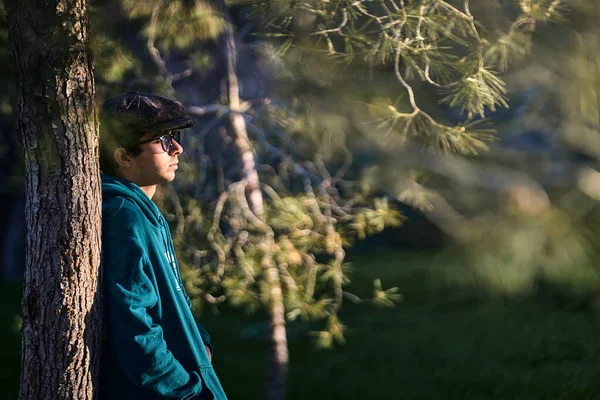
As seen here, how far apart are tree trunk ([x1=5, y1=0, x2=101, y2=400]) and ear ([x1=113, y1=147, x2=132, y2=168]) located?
166mm

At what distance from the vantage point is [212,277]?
441 cm

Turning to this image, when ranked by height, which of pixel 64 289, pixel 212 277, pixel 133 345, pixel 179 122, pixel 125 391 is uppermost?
pixel 179 122

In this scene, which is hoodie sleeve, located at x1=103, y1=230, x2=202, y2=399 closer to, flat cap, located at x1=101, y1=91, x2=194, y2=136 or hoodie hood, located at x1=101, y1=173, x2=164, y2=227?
hoodie hood, located at x1=101, y1=173, x2=164, y2=227

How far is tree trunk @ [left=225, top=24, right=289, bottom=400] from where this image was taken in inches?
180

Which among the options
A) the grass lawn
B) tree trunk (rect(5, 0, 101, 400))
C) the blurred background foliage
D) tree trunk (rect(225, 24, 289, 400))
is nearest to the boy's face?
tree trunk (rect(5, 0, 101, 400))

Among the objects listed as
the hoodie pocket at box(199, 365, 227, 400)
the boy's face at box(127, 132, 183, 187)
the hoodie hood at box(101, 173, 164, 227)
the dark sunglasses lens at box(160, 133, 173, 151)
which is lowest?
the hoodie pocket at box(199, 365, 227, 400)

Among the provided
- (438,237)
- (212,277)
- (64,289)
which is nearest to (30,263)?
(64,289)

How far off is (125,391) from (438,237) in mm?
11812

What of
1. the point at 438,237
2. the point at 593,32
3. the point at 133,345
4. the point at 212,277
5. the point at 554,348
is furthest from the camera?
the point at 438,237

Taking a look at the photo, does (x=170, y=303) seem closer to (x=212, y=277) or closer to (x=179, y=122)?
(x=179, y=122)

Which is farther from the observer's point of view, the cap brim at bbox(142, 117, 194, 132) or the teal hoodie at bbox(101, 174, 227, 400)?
the cap brim at bbox(142, 117, 194, 132)

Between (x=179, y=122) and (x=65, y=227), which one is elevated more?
(x=179, y=122)

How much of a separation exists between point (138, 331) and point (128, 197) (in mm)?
420

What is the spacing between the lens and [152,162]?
7.95 feet
